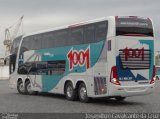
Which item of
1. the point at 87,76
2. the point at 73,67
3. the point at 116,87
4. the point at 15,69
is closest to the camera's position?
the point at 116,87

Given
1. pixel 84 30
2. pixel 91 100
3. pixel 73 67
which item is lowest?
pixel 91 100

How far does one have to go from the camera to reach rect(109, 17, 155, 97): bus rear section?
17891 millimetres

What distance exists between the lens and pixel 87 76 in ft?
64.2

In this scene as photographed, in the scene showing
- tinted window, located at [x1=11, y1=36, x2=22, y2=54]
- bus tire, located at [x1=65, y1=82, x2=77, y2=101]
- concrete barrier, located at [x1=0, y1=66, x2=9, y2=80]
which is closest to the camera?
bus tire, located at [x1=65, y1=82, x2=77, y2=101]

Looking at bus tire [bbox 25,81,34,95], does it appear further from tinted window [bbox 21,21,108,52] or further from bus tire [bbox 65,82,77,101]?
bus tire [bbox 65,82,77,101]

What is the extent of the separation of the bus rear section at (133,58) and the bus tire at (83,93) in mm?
2089

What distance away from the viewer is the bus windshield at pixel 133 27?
711 inches

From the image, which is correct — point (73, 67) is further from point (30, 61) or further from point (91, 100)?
point (30, 61)

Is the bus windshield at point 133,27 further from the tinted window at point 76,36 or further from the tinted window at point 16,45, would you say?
the tinted window at point 16,45

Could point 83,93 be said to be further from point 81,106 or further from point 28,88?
point 28,88

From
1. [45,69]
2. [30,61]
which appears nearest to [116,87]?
[45,69]

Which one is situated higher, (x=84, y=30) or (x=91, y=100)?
(x=84, y=30)

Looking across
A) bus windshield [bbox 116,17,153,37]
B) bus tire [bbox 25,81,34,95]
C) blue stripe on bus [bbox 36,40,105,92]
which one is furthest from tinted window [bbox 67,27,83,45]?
bus tire [bbox 25,81,34,95]

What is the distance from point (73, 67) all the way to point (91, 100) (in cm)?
177
